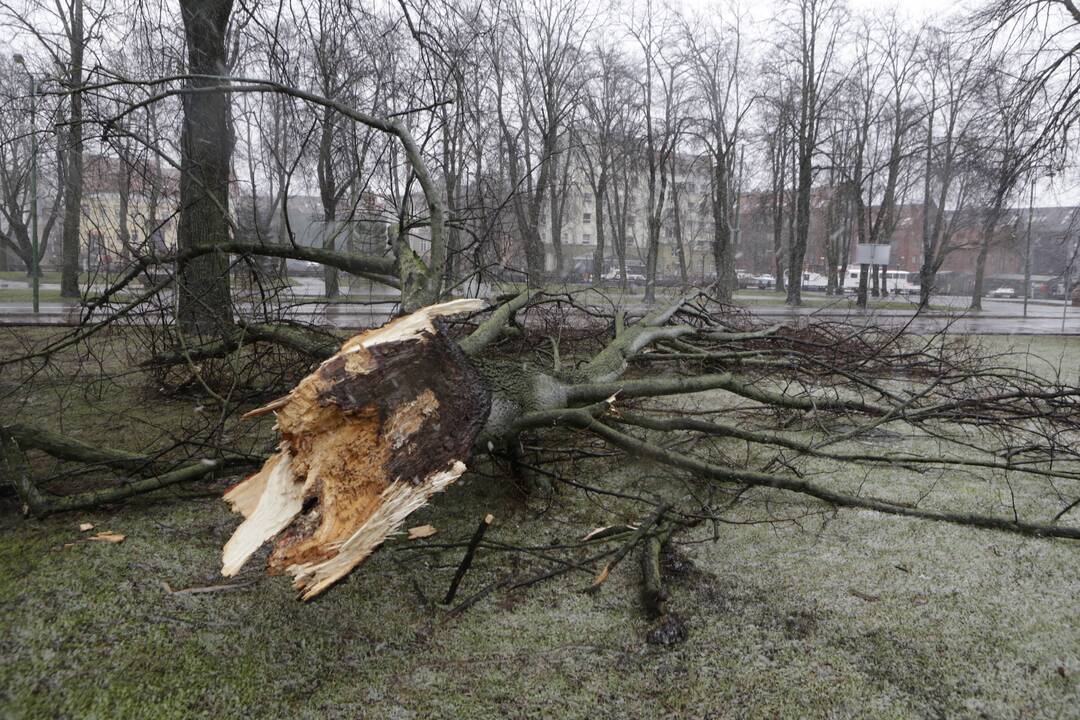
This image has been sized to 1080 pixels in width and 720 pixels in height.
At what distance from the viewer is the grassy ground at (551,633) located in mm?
1933

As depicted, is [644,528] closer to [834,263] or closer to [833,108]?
[833,108]

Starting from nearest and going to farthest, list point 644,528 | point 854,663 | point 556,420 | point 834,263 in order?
point 854,663
point 644,528
point 556,420
point 834,263

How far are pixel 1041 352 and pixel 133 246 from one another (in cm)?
A: 1256

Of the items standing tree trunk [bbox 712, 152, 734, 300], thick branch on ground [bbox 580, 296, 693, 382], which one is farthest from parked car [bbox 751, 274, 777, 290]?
thick branch on ground [bbox 580, 296, 693, 382]

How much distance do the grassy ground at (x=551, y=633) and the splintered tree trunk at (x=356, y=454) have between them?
1.01 ft

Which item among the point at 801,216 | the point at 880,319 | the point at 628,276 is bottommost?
the point at 880,319

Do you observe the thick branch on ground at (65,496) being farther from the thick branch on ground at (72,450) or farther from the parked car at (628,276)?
the parked car at (628,276)

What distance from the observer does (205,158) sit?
19.2 feet

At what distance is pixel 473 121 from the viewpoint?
5.39 meters

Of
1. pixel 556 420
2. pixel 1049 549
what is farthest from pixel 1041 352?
pixel 556 420

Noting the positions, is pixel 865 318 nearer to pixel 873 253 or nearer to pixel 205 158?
pixel 205 158

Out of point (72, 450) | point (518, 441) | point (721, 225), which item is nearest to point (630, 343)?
point (518, 441)

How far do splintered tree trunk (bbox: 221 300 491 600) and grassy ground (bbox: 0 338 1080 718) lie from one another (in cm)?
31

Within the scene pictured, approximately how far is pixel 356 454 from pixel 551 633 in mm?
930
